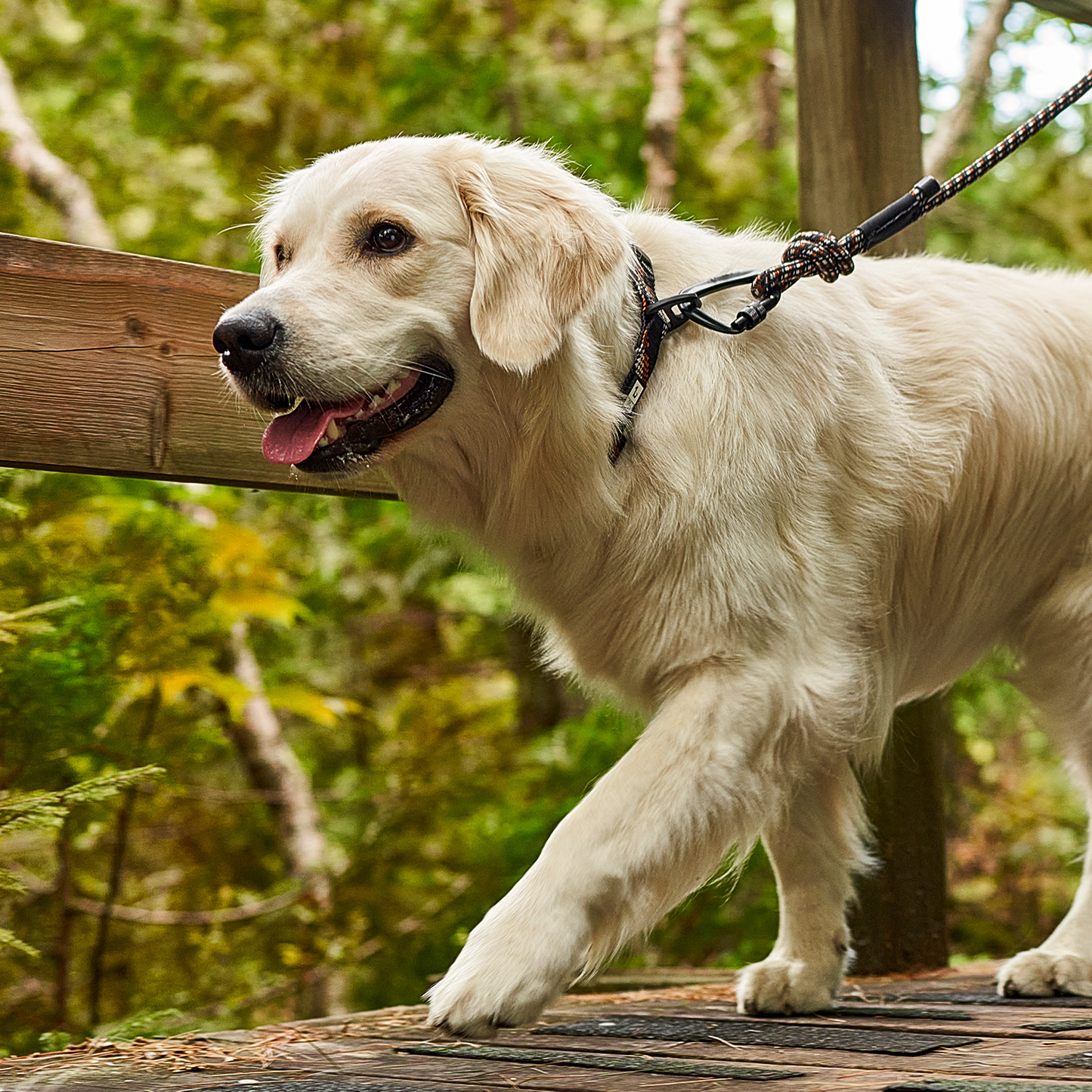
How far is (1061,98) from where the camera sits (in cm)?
301

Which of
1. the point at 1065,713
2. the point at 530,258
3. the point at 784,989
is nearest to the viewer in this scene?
the point at 530,258

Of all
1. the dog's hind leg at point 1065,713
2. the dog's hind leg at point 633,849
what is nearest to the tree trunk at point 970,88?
the dog's hind leg at point 1065,713

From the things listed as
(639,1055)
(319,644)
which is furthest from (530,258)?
(319,644)

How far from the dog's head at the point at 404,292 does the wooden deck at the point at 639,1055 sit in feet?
3.66

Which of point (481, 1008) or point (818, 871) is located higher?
point (818, 871)

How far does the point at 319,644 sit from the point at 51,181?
11.3ft

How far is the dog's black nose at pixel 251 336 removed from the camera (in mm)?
2260

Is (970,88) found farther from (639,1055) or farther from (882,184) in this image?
(639,1055)

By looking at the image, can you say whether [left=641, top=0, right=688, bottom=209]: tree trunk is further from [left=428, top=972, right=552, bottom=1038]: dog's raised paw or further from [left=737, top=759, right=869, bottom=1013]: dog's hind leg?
[left=428, top=972, right=552, bottom=1038]: dog's raised paw

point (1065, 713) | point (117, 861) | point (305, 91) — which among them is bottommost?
point (117, 861)

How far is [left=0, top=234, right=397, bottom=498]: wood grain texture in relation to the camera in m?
2.42

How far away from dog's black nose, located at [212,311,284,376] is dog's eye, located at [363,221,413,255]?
0.90 feet

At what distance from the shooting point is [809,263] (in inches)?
102

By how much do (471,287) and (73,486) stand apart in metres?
2.25
